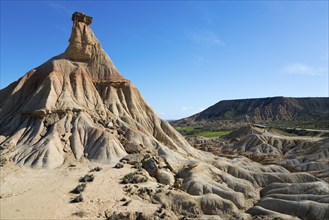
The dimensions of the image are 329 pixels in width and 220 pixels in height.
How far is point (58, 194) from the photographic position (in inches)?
1366

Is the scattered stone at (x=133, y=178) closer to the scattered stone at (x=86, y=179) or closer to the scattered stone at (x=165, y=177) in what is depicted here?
the scattered stone at (x=165, y=177)

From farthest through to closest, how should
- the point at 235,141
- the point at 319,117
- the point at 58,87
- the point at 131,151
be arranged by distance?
the point at 319,117, the point at 235,141, the point at 58,87, the point at 131,151

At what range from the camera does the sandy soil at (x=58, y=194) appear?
30.7m

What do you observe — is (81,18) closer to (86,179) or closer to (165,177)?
(86,179)

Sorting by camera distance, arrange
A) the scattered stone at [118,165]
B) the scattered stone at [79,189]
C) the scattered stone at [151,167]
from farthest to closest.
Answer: the scattered stone at [151,167] → the scattered stone at [118,165] → the scattered stone at [79,189]

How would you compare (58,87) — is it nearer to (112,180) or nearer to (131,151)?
(131,151)

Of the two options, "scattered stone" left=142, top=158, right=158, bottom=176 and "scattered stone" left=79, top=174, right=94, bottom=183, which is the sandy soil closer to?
"scattered stone" left=79, top=174, right=94, bottom=183

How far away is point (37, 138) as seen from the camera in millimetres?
47031

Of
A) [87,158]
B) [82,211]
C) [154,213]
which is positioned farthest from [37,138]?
[154,213]

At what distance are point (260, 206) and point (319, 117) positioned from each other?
17969 centimetres

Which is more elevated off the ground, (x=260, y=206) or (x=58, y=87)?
(x=58, y=87)

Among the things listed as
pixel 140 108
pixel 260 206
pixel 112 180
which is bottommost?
pixel 260 206

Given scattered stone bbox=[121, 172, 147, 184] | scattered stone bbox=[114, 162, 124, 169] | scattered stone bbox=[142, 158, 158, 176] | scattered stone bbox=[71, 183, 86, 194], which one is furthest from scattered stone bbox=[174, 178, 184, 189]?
scattered stone bbox=[71, 183, 86, 194]

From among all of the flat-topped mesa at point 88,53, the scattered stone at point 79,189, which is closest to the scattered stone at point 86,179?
the scattered stone at point 79,189
